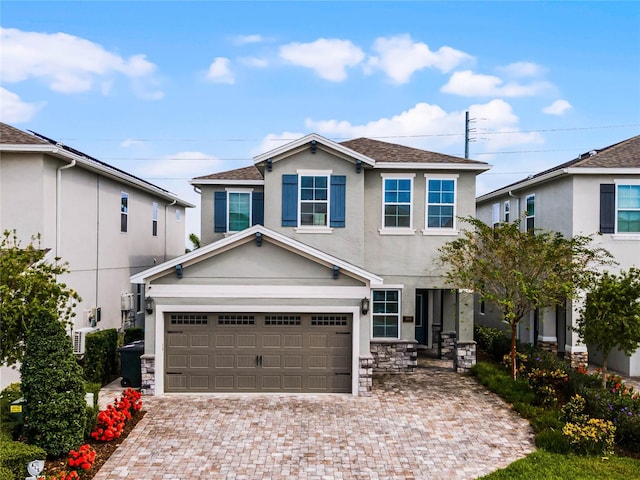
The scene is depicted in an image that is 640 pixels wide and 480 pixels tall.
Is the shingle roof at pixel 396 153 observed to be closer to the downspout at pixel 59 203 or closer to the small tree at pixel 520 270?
the small tree at pixel 520 270

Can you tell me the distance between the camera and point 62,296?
8852 mm

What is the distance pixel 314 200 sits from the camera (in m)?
14.3

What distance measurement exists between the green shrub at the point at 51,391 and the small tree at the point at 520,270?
377 inches

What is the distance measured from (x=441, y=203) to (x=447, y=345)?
202 inches

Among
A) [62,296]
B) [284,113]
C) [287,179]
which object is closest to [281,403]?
[62,296]

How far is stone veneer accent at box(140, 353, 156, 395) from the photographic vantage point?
39.7ft

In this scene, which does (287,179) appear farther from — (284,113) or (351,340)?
(284,113)

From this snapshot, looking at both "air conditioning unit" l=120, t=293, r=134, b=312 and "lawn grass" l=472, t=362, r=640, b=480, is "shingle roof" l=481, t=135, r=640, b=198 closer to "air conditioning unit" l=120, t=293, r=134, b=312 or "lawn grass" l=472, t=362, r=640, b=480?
"lawn grass" l=472, t=362, r=640, b=480

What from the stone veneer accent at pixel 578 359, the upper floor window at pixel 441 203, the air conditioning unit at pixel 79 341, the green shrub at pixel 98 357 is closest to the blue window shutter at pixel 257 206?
the upper floor window at pixel 441 203

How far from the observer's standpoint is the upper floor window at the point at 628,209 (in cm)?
1452

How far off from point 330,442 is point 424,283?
Answer: 22.2ft

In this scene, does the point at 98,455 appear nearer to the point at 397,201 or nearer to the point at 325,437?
the point at 325,437

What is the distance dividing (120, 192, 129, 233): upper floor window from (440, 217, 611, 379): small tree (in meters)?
11.7

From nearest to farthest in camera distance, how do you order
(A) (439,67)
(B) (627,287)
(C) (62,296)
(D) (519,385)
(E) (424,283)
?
1. (C) (62,296)
2. (B) (627,287)
3. (D) (519,385)
4. (E) (424,283)
5. (A) (439,67)
